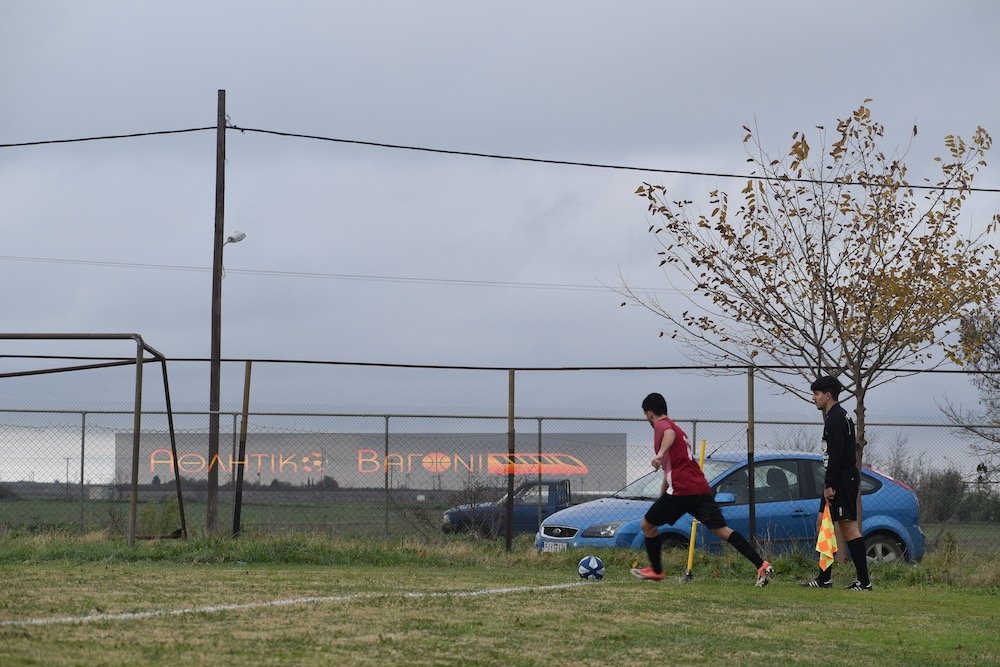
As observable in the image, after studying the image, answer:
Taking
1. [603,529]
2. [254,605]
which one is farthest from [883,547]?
[254,605]

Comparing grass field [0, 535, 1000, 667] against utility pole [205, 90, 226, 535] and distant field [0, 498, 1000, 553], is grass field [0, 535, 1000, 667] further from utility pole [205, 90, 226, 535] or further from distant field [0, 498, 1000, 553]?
utility pole [205, 90, 226, 535]

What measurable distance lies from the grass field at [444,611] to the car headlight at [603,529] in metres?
0.81

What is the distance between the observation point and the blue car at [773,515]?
14289mm

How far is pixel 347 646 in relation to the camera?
668 cm

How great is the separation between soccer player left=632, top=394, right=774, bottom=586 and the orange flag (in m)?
0.58

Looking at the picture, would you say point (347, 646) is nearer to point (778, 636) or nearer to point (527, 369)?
point (778, 636)

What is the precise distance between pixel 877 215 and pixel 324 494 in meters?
8.04

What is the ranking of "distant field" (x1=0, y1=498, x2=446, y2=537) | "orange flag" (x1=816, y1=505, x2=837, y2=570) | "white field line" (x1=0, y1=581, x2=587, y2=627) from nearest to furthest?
"white field line" (x1=0, y1=581, x2=587, y2=627)
"orange flag" (x1=816, y1=505, x2=837, y2=570)
"distant field" (x1=0, y1=498, x2=446, y2=537)

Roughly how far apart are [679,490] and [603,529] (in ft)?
12.1

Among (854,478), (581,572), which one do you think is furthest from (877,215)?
(581,572)

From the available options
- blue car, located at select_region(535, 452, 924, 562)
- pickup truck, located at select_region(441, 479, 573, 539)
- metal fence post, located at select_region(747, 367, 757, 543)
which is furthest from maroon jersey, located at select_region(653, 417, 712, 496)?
pickup truck, located at select_region(441, 479, 573, 539)

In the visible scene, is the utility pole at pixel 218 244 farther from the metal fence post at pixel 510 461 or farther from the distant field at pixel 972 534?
the distant field at pixel 972 534

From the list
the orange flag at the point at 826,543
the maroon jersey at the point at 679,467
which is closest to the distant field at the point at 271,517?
the maroon jersey at the point at 679,467

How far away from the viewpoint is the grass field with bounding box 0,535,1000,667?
662 cm
